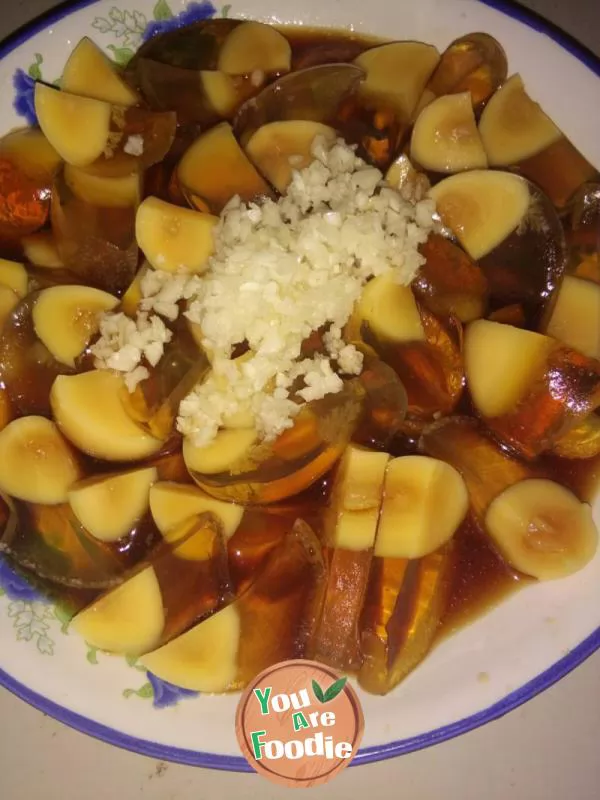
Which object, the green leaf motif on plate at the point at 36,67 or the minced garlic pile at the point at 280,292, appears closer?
the minced garlic pile at the point at 280,292

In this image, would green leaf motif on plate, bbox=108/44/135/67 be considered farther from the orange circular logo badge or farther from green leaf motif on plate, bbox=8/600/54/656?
the orange circular logo badge

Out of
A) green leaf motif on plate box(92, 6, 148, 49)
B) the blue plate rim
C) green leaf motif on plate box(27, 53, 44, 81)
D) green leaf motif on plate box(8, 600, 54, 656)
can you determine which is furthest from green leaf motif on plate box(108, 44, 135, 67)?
the blue plate rim

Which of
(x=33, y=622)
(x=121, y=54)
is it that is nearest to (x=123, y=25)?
(x=121, y=54)

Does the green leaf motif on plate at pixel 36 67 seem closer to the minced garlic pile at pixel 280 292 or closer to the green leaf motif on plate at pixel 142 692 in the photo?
the minced garlic pile at pixel 280 292

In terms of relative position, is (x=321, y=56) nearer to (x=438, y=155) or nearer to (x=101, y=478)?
(x=438, y=155)

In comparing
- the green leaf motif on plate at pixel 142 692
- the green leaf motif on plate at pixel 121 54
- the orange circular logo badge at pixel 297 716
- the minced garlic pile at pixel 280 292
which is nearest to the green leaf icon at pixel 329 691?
the orange circular logo badge at pixel 297 716

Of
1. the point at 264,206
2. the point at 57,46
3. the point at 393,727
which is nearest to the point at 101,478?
the point at 264,206
